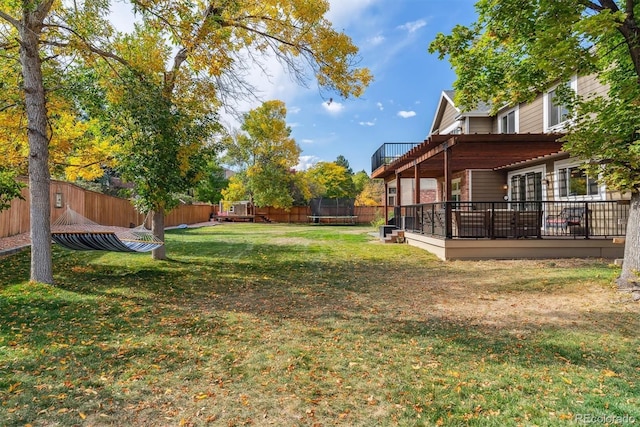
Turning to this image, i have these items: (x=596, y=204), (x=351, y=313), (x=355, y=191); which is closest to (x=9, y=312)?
(x=351, y=313)

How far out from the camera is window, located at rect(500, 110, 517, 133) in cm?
1345

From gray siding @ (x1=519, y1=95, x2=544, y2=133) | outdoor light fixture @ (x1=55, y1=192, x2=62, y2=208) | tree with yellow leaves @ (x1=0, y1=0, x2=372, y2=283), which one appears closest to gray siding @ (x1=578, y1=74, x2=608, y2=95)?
gray siding @ (x1=519, y1=95, x2=544, y2=133)

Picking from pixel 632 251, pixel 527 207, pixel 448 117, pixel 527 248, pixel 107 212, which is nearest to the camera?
pixel 632 251

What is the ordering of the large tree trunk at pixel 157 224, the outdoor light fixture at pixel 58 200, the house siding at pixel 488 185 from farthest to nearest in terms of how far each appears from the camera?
the house siding at pixel 488 185, the outdoor light fixture at pixel 58 200, the large tree trunk at pixel 157 224

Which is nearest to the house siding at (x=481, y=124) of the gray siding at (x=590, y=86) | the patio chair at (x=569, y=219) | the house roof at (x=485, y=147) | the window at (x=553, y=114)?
the window at (x=553, y=114)

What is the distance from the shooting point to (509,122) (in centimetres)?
1379

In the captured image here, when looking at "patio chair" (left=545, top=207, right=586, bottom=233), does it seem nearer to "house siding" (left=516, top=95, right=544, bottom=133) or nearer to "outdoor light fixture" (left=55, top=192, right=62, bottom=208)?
"house siding" (left=516, top=95, right=544, bottom=133)

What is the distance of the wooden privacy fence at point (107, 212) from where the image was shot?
11.0m

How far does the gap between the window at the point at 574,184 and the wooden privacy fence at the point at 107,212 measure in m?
14.1

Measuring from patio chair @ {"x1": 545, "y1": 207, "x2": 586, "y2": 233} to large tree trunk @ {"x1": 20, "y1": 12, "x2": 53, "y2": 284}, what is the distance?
1091cm

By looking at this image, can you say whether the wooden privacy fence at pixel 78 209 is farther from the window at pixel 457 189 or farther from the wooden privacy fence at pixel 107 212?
the window at pixel 457 189

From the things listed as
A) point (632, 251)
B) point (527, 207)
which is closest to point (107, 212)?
point (527, 207)

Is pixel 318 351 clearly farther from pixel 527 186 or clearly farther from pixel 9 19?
pixel 527 186

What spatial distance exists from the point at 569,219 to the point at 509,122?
210 inches
